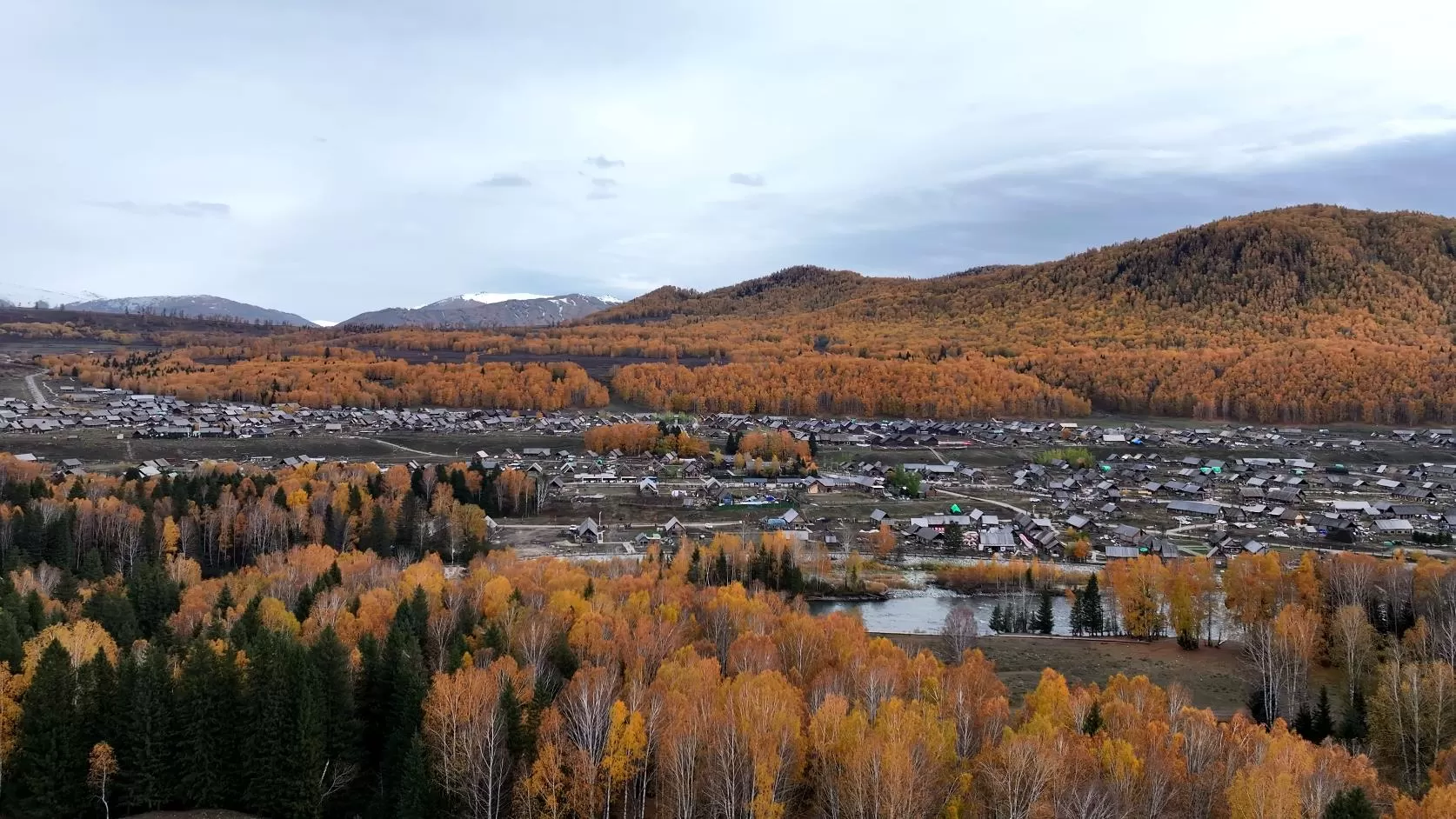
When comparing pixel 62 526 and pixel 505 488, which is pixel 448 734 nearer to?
pixel 62 526

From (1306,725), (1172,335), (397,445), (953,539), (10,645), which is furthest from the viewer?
(1172,335)

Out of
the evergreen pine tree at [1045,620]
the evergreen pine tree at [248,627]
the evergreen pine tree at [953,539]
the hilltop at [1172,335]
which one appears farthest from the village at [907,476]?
the evergreen pine tree at [248,627]

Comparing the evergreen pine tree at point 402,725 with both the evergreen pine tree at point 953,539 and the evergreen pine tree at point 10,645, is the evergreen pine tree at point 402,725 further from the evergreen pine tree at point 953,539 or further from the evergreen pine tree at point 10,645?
the evergreen pine tree at point 953,539

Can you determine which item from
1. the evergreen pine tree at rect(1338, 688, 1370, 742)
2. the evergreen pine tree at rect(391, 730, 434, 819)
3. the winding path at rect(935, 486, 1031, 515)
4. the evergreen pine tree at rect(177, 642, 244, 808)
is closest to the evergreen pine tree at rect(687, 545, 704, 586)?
the evergreen pine tree at rect(177, 642, 244, 808)

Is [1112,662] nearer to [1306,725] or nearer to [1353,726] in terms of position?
[1306,725]

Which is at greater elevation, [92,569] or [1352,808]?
[1352,808]

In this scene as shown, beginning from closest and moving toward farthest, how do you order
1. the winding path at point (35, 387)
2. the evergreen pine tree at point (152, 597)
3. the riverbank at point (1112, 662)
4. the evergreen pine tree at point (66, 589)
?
1. the riverbank at point (1112, 662)
2. the evergreen pine tree at point (152, 597)
3. the evergreen pine tree at point (66, 589)
4. the winding path at point (35, 387)

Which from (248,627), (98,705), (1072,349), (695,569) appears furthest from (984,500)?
(1072,349)

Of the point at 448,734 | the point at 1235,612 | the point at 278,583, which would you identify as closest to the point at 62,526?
the point at 278,583

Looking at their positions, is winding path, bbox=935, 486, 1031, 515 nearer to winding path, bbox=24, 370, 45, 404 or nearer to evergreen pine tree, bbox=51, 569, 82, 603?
evergreen pine tree, bbox=51, 569, 82, 603

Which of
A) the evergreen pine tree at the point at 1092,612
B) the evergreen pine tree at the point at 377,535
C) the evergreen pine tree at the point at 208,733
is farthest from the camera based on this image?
the evergreen pine tree at the point at 377,535
